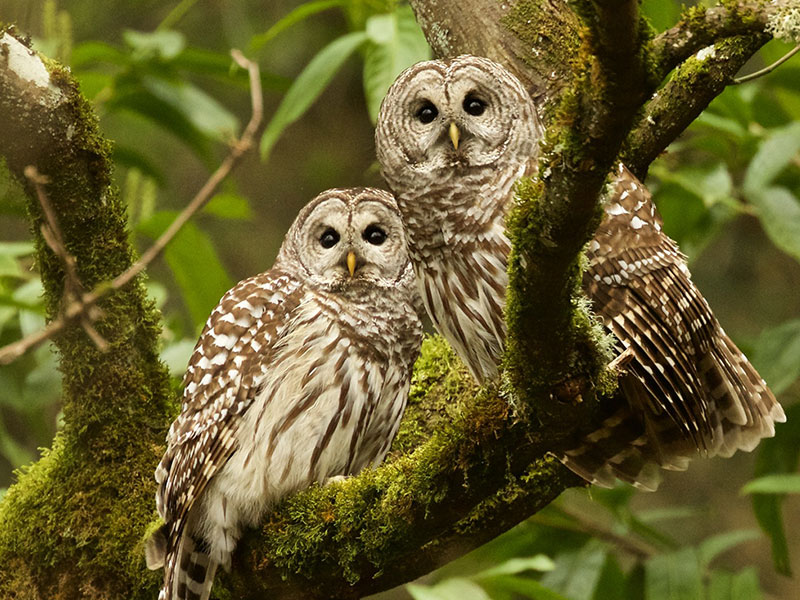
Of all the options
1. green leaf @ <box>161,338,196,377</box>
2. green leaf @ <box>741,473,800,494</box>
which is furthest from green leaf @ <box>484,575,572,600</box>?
green leaf @ <box>161,338,196,377</box>

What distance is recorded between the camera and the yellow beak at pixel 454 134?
2935mm

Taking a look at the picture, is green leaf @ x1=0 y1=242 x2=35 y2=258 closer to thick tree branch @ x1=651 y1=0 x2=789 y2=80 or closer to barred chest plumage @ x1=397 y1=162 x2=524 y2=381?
barred chest plumage @ x1=397 y1=162 x2=524 y2=381

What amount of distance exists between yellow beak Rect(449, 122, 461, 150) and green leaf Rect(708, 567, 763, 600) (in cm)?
210

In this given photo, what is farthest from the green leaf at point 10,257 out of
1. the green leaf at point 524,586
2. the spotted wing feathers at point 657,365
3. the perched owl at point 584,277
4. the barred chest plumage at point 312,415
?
the spotted wing feathers at point 657,365

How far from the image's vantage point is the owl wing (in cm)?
297

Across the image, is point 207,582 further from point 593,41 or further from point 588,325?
point 593,41

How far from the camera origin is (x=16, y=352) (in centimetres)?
Answer: 121

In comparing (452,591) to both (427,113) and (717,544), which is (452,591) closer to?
(717,544)

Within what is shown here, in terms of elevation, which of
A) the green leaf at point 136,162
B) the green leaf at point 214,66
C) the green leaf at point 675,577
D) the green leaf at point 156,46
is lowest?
the green leaf at point 675,577

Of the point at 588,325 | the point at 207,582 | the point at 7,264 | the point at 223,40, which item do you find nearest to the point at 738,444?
the point at 588,325

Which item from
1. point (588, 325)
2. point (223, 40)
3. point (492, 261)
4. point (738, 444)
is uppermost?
point (223, 40)

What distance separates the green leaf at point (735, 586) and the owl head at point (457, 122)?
1946 mm

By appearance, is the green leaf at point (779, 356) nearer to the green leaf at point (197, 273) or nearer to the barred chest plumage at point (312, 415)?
the barred chest plumage at point (312, 415)

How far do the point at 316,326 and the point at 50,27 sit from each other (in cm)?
151
